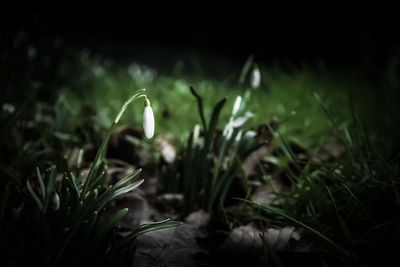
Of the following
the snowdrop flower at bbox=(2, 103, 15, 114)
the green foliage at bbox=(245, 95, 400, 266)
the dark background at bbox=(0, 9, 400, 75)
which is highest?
the dark background at bbox=(0, 9, 400, 75)

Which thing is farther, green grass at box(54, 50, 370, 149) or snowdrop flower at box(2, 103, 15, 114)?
green grass at box(54, 50, 370, 149)

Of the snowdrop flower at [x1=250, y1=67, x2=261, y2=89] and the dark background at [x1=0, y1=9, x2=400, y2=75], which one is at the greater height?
the dark background at [x1=0, y1=9, x2=400, y2=75]

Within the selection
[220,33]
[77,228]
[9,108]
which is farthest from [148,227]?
[220,33]

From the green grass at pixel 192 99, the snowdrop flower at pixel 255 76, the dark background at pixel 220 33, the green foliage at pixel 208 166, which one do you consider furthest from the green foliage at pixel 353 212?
the dark background at pixel 220 33

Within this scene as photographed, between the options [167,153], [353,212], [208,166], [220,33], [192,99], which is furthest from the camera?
[220,33]

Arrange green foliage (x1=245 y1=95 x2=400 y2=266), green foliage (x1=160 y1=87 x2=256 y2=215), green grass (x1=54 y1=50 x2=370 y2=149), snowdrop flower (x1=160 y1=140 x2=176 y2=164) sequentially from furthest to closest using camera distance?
green grass (x1=54 y1=50 x2=370 y2=149) → snowdrop flower (x1=160 y1=140 x2=176 y2=164) → green foliage (x1=160 y1=87 x2=256 y2=215) → green foliage (x1=245 y1=95 x2=400 y2=266)

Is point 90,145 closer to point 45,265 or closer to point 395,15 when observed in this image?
point 45,265

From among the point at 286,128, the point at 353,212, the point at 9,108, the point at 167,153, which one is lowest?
the point at 353,212

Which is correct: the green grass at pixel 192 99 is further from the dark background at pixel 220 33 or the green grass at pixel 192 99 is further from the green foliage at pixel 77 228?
the dark background at pixel 220 33

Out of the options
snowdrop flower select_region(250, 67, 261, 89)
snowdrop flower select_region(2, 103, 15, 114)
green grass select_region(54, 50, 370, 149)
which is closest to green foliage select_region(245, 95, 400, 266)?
snowdrop flower select_region(250, 67, 261, 89)

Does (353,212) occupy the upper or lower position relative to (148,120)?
lower

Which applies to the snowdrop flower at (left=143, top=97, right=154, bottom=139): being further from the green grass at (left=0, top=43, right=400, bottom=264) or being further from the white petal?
the green grass at (left=0, top=43, right=400, bottom=264)

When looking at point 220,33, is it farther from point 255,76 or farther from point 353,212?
point 353,212
